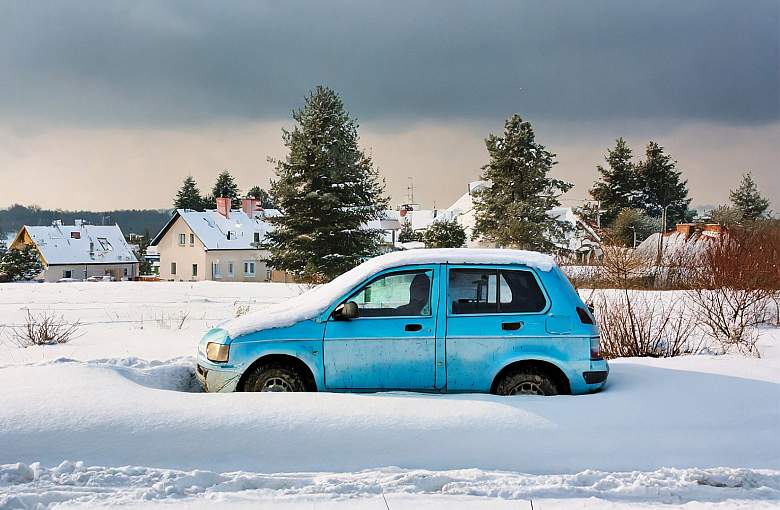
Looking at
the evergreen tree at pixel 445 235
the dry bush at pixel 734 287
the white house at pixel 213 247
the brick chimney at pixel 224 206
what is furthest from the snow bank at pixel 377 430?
the brick chimney at pixel 224 206

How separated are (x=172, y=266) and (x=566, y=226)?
38975mm

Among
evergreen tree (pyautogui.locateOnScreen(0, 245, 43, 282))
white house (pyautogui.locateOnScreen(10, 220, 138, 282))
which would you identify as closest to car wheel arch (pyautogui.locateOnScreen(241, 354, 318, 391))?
evergreen tree (pyautogui.locateOnScreen(0, 245, 43, 282))

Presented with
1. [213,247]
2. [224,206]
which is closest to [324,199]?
[213,247]

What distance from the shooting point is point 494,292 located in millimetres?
7051

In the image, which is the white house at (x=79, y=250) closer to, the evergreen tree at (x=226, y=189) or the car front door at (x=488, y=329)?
the evergreen tree at (x=226, y=189)

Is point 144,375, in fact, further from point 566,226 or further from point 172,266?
point 172,266

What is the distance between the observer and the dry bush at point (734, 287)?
1329 cm

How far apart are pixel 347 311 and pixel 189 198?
259 ft

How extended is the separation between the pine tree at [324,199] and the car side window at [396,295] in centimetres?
2672

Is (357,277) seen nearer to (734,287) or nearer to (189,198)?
(734,287)

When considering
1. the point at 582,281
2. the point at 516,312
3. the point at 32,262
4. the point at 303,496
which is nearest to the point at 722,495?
the point at 516,312

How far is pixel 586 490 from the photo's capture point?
5.20 meters

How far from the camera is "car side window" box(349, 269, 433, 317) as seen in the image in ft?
23.1

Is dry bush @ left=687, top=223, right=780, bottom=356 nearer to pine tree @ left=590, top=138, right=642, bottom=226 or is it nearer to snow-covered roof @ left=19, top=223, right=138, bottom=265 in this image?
pine tree @ left=590, top=138, right=642, bottom=226
